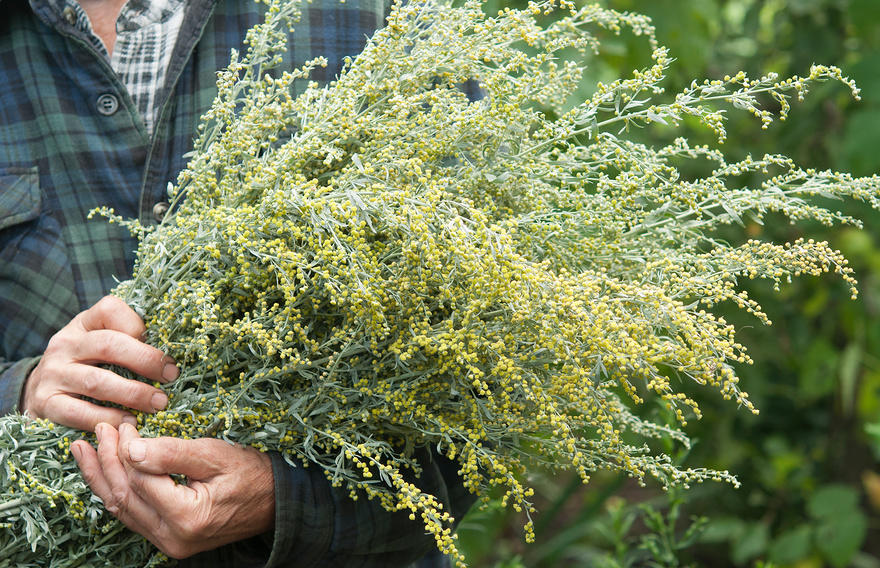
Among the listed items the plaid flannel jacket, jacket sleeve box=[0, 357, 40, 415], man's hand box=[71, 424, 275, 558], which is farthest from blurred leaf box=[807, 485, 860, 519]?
jacket sleeve box=[0, 357, 40, 415]

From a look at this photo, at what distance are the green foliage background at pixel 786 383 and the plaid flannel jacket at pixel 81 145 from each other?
1.48 meters

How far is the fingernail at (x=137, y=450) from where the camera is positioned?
1.18 meters

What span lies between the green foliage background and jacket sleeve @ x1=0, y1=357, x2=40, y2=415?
1.88m

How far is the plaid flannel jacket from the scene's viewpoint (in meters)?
1.54

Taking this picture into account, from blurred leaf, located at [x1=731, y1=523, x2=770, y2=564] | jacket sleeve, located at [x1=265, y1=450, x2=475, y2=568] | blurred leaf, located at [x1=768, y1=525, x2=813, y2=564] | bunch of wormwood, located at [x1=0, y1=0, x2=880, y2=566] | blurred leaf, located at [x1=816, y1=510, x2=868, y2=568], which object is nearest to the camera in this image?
bunch of wormwood, located at [x1=0, y1=0, x2=880, y2=566]

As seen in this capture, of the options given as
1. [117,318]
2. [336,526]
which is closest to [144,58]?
[117,318]

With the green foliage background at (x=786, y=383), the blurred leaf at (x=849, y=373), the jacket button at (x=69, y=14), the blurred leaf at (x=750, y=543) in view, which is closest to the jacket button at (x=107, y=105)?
the jacket button at (x=69, y=14)

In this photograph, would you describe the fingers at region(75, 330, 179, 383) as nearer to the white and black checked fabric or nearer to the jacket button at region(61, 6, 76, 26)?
the white and black checked fabric

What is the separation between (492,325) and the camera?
1.11 meters

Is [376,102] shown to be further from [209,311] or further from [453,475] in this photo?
[453,475]

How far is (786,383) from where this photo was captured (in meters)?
3.85

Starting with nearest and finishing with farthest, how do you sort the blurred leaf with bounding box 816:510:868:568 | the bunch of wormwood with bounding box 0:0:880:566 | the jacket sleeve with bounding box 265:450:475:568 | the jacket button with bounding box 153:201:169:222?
the bunch of wormwood with bounding box 0:0:880:566 < the jacket sleeve with bounding box 265:450:475:568 < the jacket button with bounding box 153:201:169:222 < the blurred leaf with bounding box 816:510:868:568

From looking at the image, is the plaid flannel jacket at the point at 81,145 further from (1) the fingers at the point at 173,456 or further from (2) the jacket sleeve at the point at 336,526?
(1) the fingers at the point at 173,456

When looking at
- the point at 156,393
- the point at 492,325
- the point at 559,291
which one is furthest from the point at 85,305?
the point at 559,291
